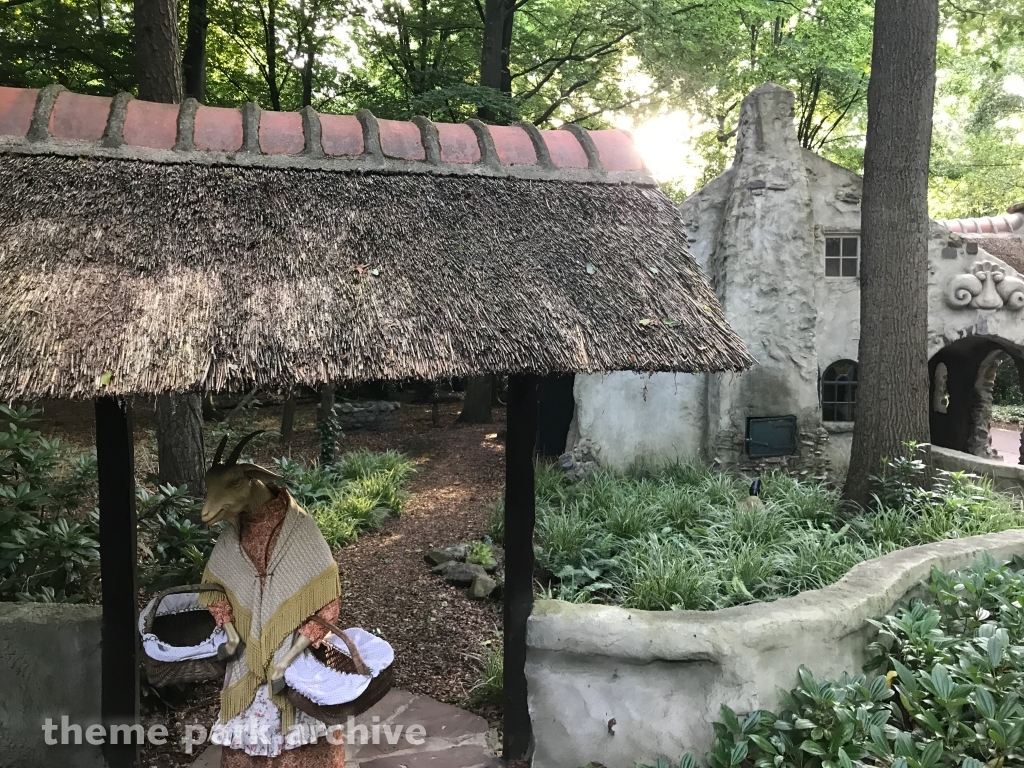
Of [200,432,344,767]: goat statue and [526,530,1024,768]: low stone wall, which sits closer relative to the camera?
[200,432,344,767]: goat statue

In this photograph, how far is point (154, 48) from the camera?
231 inches

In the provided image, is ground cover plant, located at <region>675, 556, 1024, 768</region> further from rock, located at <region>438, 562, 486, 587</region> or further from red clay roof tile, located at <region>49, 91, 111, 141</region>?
red clay roof tile, located at <region>49, 91, 111, 141</region>

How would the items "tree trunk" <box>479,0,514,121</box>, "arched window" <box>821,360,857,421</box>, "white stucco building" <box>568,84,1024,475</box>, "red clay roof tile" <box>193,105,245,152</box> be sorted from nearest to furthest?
1. "red clay roof tile" <box>193,105,245,152</box>
2. "white stucco building" <box>568,84,1024,475</box>
3. "arched window" <box>821,360,857,421</box>
4. "tree trunk" <box>479,0,514,121</box>

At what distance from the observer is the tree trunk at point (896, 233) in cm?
582

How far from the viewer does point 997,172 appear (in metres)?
17.4

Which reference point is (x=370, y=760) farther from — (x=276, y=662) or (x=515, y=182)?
(x=515, y=182)

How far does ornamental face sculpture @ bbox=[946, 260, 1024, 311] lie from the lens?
9125 mm

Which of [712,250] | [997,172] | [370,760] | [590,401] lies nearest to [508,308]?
[370,760]

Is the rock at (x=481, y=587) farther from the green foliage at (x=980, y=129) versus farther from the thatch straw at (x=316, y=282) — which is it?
the green foliage at (x=980, y=129)

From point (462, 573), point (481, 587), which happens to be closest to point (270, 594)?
point (481, 587)

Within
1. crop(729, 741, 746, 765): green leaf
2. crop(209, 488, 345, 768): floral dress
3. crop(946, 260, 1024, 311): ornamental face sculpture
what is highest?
crop(946, 260, 1024, 311): ornamental face sculpture

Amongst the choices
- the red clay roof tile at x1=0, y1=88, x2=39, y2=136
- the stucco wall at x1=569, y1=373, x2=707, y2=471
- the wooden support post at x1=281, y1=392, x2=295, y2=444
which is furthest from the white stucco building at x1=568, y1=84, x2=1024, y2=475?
the red clay roof tile at x1=0, y1=88, x2=39, y2=136

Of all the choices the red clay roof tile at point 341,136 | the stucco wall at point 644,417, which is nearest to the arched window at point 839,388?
the stucco wall at point 644,417

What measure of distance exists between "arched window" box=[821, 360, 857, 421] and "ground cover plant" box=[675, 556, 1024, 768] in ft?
19.1
